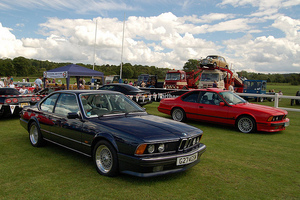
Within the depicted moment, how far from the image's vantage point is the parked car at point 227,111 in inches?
297

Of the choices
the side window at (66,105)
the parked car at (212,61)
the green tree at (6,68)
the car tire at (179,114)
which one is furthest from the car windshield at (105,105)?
the green tree at (6,68)

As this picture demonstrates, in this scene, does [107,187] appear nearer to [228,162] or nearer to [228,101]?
[228,162]

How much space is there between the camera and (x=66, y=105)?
16.2 ft

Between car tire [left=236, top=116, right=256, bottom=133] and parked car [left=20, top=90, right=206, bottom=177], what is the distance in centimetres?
402

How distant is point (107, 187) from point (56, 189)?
75cm

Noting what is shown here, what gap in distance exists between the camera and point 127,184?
368 centimetres

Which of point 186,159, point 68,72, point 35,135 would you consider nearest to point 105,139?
point 186,159

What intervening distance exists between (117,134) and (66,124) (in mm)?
1511

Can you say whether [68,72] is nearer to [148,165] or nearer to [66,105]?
[66,105]

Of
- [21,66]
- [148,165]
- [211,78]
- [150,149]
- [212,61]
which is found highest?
[21,66]

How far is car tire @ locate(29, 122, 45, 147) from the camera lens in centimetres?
558

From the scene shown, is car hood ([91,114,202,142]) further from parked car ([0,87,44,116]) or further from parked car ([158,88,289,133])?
parked car ([0,87,44,116])

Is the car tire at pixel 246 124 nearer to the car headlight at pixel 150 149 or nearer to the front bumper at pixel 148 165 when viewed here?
the front bumper at pixel 148 165

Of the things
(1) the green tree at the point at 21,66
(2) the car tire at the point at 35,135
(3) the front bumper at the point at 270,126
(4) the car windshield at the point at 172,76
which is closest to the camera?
(2) the car tire at the point at 35,135
